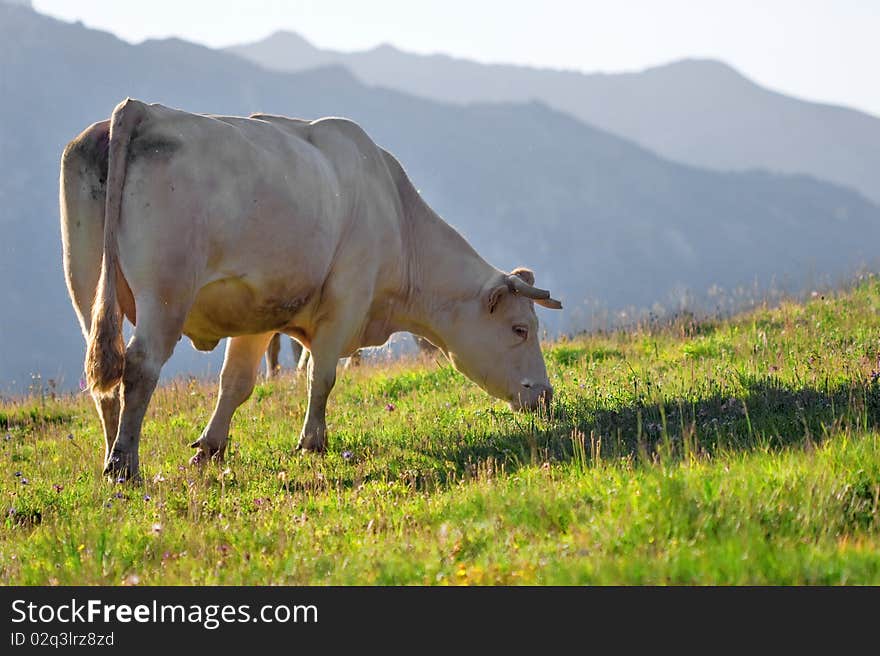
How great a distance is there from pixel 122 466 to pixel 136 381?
0.58 meters

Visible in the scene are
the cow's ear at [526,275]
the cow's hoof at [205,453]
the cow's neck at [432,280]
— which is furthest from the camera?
the cow's ear at [526,275]

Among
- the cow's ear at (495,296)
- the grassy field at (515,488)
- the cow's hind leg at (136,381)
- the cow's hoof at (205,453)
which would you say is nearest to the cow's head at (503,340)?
the cow's ear at (495,296)

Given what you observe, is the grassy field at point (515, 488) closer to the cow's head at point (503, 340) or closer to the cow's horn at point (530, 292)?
the cow's head at point (503, 340)

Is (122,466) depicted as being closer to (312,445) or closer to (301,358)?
(312,445)

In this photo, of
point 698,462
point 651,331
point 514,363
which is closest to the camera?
point 698,462

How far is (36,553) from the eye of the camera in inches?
235

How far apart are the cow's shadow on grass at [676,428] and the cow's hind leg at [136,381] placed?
2.13 metres

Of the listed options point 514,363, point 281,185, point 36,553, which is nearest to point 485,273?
point 514,363

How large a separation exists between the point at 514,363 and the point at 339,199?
233 cm

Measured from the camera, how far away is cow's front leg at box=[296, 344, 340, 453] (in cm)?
938

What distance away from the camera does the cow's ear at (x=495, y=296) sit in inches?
417

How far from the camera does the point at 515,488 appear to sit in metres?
6.48
